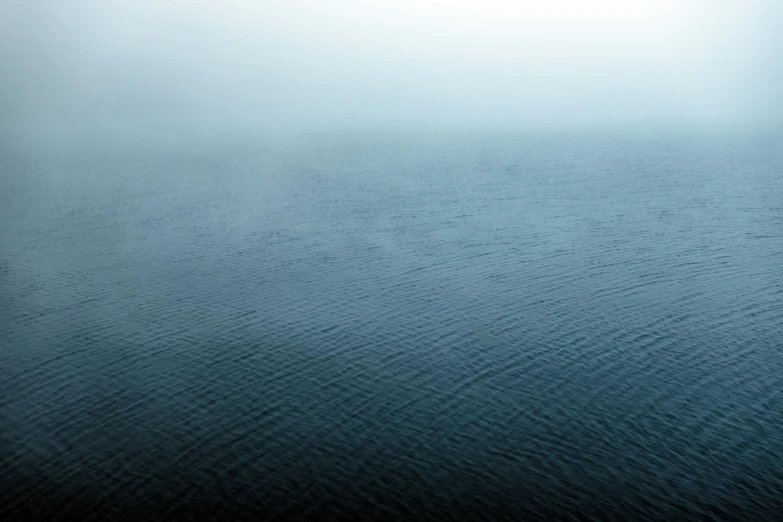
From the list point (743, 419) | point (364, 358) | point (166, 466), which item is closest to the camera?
point (166, 466)

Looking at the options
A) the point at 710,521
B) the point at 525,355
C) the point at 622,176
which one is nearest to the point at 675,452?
the point at 710,521

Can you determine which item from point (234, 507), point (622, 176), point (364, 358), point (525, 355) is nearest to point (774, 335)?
point (525, 355)

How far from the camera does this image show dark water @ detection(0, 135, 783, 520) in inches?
1796

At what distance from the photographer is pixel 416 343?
66000 millimetres

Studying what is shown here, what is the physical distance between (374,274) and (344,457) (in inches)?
1494

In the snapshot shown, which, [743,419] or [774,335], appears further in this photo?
[774,335]

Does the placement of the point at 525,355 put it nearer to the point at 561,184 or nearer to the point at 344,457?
the point at 344,457

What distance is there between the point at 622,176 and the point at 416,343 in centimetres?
10782

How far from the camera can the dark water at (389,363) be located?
4562 cm

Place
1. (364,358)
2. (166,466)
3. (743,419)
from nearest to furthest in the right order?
(166,466) < (743,419) < (364,358)

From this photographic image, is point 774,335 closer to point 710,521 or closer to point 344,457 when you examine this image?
point 710,521

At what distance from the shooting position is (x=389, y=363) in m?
62.0

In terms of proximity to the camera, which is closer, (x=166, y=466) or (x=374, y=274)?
(x=166, y=466)

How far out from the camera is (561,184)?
147875 mm
